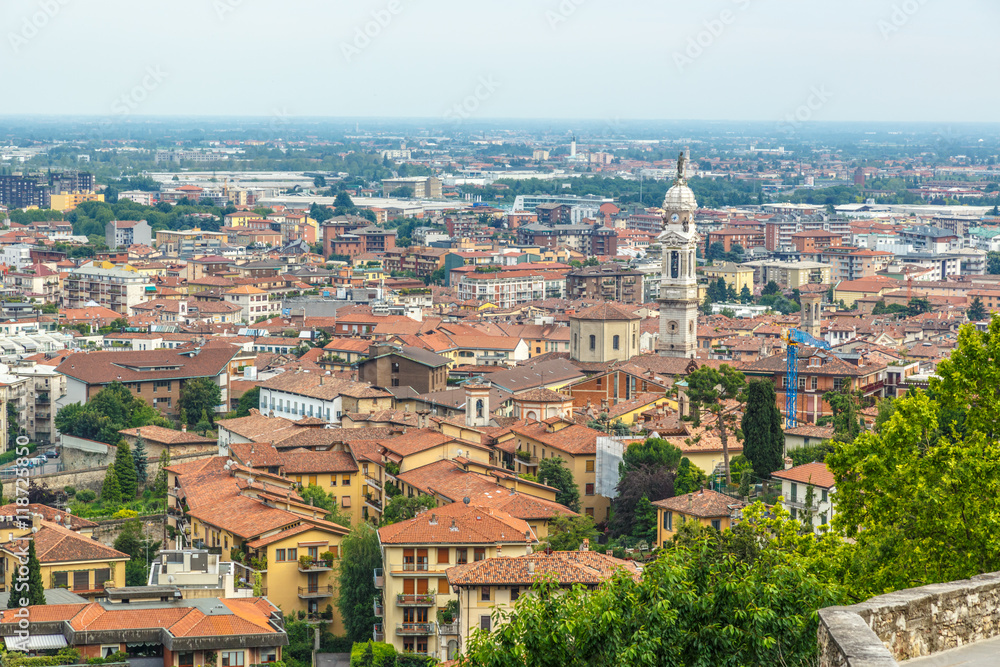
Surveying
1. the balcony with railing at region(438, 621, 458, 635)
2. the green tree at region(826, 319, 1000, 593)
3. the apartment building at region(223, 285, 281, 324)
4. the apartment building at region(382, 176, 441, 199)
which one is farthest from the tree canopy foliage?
the apartment building at region(382, 176, 441, 199)

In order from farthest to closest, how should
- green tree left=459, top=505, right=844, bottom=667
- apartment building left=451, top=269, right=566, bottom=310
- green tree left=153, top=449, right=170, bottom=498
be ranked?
1. apartment building left=451, top=269, right=566, bottom=310
2. green tree left=153, top=449, right=170, bottom=498
3. green tree left=459, top=505, right=844, bottom=667

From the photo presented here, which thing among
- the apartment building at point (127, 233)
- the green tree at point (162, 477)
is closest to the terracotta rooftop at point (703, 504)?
the green tree at point (162, 477)

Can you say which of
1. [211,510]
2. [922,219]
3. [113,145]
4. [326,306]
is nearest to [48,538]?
[211,510]

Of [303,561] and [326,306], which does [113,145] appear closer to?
[326,306]

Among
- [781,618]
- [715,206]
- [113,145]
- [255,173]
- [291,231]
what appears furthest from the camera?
[113,145]

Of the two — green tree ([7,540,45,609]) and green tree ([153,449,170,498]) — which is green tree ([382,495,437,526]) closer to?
green tree ([7,540,45,609])

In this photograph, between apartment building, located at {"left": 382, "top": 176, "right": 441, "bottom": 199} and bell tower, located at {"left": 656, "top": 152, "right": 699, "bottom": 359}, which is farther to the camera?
apartment building, located at {"left": 382, "top": 176, "right": 441, "bottom": 199}

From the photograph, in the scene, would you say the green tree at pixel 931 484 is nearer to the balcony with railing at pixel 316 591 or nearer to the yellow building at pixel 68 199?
the balcony with railing at pixel 316 591
